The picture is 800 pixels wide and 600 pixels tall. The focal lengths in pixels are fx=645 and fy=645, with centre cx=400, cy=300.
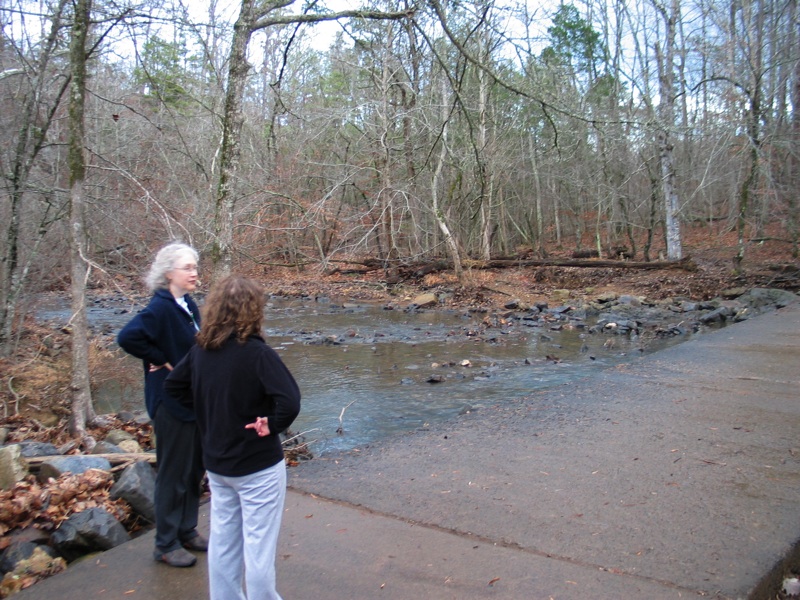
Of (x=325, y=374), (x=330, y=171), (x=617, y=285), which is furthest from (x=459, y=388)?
(x=330, y=171)

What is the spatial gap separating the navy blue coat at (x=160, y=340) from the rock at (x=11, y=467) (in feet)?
5.91

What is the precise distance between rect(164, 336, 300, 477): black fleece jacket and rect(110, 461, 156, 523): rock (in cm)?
200

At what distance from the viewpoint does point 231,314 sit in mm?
2859

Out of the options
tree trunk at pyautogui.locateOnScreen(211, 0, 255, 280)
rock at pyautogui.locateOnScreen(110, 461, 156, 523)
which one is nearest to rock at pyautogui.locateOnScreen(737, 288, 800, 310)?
tree trunk at pyautogui.locateOnScreen(211, 0, 255, 280)

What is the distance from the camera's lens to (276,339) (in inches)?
584

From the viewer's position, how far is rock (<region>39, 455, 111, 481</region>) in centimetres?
484

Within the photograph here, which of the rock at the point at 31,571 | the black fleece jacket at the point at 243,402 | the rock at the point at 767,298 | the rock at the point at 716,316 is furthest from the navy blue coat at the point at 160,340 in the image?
the rock at the point at 767,298

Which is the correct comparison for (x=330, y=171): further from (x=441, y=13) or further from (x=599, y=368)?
(x=441, y=13)

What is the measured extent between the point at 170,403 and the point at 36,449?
9.42 feet

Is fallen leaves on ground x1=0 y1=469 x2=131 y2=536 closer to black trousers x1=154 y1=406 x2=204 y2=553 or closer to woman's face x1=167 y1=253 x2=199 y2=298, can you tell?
black trousers x1=154 y1=406 x2=204 y2=553

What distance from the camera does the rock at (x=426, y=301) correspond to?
20258 millimetres

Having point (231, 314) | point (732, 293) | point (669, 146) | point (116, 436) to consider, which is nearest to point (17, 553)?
point (231, 314)

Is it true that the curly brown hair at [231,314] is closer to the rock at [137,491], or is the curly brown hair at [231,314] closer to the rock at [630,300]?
the rock at [137,491]

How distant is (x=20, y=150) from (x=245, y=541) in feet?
22.8
